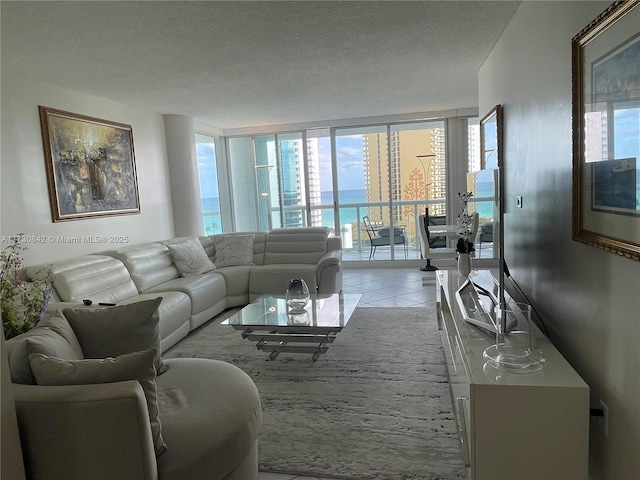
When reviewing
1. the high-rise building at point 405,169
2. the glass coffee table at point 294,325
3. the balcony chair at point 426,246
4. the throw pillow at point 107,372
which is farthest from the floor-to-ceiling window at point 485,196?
the high-rise building at point 405,169

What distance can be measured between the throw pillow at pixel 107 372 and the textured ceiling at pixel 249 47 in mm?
1970

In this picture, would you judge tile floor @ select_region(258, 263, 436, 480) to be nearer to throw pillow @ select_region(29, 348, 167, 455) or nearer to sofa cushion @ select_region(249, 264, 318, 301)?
sofa cushion @ select_region(249, 264, 318, 301)

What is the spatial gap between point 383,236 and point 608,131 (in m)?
5.37

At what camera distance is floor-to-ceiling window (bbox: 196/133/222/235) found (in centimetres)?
691

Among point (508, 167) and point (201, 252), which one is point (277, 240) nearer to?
point (201, 252)

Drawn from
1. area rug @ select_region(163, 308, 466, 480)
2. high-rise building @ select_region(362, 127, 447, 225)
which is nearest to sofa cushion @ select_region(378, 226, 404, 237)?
high-rise building @ select_region(362, 127, 447, 225)

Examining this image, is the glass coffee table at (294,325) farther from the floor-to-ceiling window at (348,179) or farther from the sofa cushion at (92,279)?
the floor-to-ceiling window at (348,179)

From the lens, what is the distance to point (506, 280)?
310 cm

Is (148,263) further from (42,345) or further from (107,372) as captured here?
(107,372)

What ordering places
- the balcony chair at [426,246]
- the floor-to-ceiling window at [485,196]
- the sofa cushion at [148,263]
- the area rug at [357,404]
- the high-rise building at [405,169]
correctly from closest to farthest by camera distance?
1. the area rug at [357,404]
2. the floor-to-ceiling window at [485,196]
3. the sofa cushion at [148,263]
4. the balcony chair at [426,246]
5. the high-rise building at [405,169]

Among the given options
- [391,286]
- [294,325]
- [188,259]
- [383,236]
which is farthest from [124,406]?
[383,236]

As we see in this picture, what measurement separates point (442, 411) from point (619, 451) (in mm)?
993

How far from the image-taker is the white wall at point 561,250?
142 cm

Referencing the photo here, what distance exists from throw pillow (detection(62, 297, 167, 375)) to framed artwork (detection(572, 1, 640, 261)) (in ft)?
6.31
